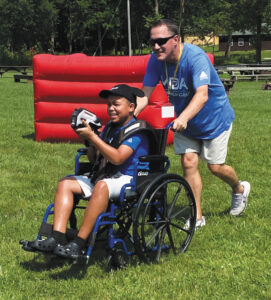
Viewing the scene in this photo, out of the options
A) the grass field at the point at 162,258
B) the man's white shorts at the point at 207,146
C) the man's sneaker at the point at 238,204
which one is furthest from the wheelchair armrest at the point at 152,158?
the man's sneaker at the point at 238,204

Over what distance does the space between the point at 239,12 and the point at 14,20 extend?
25.4 metres

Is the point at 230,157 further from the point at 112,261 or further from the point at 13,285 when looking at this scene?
the point at 13,285

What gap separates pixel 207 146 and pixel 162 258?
1.19 m

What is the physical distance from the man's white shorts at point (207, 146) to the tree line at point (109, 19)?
121 feet

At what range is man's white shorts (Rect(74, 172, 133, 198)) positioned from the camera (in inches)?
137

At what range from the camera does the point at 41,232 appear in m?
3.52

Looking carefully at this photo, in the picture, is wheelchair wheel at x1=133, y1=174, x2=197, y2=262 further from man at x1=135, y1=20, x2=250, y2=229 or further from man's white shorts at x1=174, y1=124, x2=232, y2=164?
man's white shorts at x1=174, y1=124, x2=232, y2=164

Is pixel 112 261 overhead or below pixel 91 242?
below

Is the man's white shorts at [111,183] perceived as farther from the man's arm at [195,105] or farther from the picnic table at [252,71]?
the picnic table at [252,71]

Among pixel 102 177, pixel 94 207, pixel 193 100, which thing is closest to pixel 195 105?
pixel 193 100

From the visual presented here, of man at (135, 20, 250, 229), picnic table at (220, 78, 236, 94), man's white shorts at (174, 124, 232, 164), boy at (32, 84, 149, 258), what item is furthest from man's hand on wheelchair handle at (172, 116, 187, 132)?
picnic table at (220, 78, 236, 94)

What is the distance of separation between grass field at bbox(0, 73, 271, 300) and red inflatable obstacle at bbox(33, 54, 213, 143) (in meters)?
1.30

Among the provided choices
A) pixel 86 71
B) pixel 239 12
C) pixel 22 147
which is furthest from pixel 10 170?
pixel 239 12

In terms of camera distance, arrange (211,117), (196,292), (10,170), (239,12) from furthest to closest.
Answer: (239,12) → (10,170) → (211,117) → (196,292)
